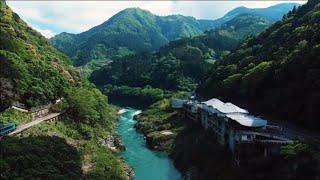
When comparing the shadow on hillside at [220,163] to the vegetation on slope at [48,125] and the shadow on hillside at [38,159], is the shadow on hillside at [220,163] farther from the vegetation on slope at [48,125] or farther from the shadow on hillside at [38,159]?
the shadow on hillside at [38,159]

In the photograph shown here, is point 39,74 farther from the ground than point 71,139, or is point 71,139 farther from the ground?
point 39,74

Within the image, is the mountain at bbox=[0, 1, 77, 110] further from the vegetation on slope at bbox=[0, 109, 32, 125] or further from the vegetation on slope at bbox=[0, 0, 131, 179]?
the vegetation on slope at bbox=[0, 109, 32, 125]

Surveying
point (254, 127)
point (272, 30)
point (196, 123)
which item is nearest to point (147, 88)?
point (272, 30)

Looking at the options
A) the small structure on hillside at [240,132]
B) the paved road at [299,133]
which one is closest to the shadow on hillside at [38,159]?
the small structure on hillside at [240,132]

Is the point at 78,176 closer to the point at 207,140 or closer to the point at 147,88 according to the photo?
the point at 207,140

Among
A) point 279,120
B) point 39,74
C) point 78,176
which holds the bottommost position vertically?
point 78,176

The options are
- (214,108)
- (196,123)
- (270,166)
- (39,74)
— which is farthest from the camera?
(196,123)

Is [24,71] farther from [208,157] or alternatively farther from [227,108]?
[227,108]
